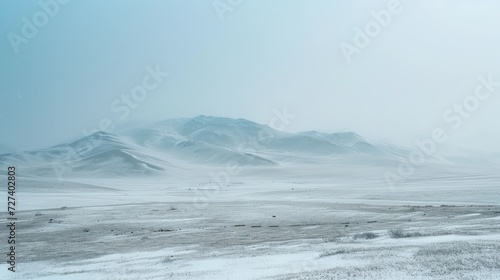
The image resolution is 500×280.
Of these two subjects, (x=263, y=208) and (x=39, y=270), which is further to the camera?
(x=263, y=208)

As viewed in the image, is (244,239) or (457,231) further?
(244,239)

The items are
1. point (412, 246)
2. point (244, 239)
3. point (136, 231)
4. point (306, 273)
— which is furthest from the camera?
point (136, 231)

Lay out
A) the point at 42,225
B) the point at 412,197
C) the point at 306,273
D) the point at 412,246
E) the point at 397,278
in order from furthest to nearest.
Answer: the point at 412,197 < the point at 42,225 < the point at 412,246 < the point at 306,273 < the point at 397,278

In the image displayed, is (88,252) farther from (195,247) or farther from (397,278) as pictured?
(397,278)

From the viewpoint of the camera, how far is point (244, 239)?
20.5m

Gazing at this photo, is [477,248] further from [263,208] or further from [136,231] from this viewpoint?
[263,208]

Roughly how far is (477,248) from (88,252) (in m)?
14.3

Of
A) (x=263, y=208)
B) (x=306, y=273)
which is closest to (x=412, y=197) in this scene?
(x=263, y=208)

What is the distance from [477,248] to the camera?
Result: 13.6 meters

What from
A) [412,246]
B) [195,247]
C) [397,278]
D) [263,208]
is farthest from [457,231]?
[263,208]

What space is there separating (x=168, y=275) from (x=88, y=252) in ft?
22.2

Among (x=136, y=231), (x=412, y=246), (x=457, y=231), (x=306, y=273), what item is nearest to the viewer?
(x=306, y=273)

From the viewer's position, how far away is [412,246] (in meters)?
15.0

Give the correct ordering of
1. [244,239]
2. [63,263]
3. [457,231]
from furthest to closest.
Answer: [244,239] → [457,231] → [63,263]
